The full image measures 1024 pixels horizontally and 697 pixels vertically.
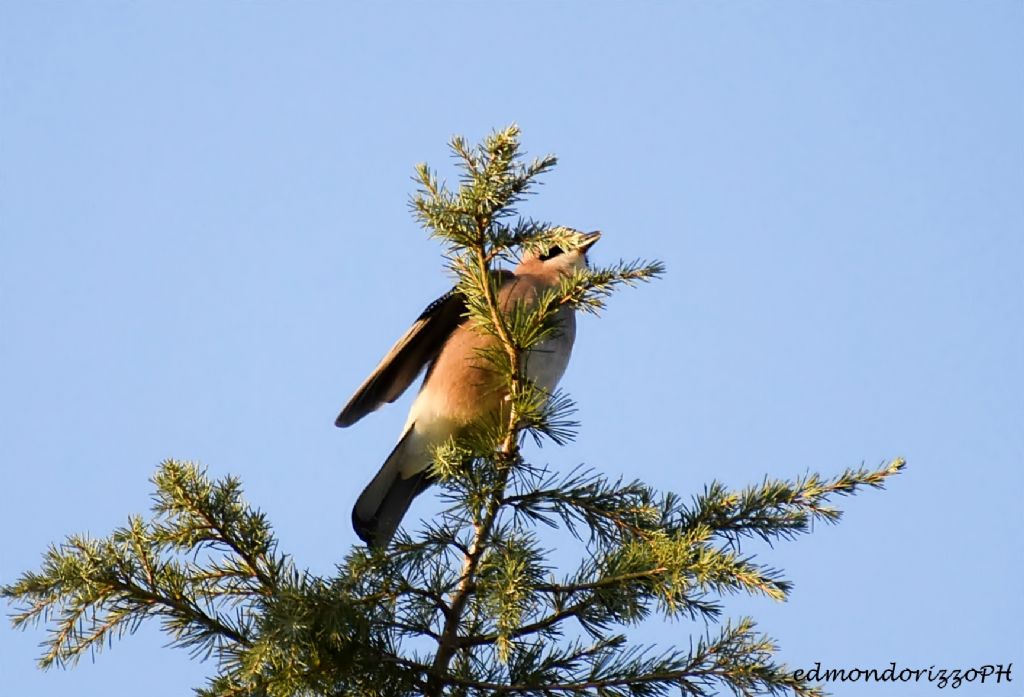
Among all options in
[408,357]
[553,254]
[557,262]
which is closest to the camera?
[408,357]

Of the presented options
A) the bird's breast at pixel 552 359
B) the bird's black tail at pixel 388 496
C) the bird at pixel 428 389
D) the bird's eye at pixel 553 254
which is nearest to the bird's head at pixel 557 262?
the bird's eye at pixel 553 254

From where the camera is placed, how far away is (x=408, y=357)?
17.1 feet

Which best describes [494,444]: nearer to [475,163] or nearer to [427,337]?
[475,163]

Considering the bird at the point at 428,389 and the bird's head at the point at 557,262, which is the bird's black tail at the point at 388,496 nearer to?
the bird at the point at 428,389

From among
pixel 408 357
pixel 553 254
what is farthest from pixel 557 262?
pixel 408 357

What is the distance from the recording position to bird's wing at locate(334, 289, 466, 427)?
4.82 meters

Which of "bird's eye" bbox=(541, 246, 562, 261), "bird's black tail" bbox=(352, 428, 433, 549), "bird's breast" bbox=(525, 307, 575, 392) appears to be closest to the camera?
"bird's breast" bbox=(525, 307, 575, 392)

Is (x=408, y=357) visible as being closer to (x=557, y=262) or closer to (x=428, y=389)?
(x=428, y=389)

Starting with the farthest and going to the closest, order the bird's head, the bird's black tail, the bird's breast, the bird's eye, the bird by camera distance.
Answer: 1. the bird's eye
2. the bird's head
3. the bird's black tail
4. the bird
5. the bird's breast

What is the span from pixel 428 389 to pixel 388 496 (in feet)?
1.68

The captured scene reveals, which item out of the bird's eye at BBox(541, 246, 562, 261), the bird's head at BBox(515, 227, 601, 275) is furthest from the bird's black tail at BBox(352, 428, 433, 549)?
the bird's eye at BBox(541, 246, 562, 261)

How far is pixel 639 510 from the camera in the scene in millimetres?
3258

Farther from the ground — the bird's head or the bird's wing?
the bird's head

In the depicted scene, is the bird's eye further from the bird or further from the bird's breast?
the bird's breast
